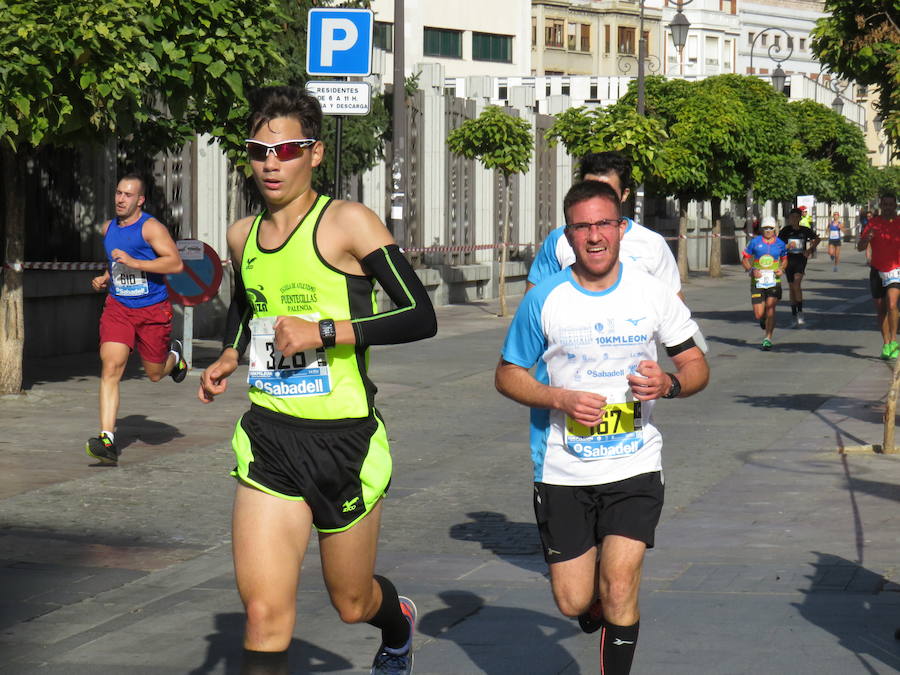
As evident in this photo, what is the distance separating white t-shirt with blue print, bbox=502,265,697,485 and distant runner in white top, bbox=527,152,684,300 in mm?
1412

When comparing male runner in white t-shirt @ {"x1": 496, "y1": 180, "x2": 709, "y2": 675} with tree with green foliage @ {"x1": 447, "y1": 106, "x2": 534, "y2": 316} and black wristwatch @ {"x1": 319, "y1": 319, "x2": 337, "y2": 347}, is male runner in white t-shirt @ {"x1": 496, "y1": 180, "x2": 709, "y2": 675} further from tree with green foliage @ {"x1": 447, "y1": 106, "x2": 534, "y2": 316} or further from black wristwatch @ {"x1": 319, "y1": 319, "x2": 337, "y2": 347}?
tree with green foliage @ {"x1": 447, "y1": 106, "x2": 534, "y2": 316}

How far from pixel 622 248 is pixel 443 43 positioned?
6177 centimetres

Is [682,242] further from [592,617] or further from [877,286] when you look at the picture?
[592,617]

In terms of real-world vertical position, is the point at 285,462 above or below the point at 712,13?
below

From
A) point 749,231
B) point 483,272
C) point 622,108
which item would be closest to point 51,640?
point 483,272

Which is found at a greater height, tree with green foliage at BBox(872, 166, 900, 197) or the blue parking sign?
tree with green foliage at BBox(872, 166, 900, 197)

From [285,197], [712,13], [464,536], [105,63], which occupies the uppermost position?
[712,13]

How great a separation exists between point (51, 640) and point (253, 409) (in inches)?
72.4

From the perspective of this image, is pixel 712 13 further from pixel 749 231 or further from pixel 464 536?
pixel 464 536

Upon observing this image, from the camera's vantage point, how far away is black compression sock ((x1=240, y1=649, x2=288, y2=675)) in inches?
176

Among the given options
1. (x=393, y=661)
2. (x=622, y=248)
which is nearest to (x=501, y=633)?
(x=393, y=661)

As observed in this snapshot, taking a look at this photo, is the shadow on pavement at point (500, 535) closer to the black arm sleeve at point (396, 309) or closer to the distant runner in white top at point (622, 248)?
the distant runner in white top at point (622, 248)

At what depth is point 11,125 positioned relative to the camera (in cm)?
1169

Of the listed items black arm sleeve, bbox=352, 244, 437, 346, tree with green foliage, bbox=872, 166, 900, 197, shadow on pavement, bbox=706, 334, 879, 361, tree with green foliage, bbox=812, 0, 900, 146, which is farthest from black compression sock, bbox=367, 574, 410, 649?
tree with green foliage, bbox=872, 166, 900, 197
